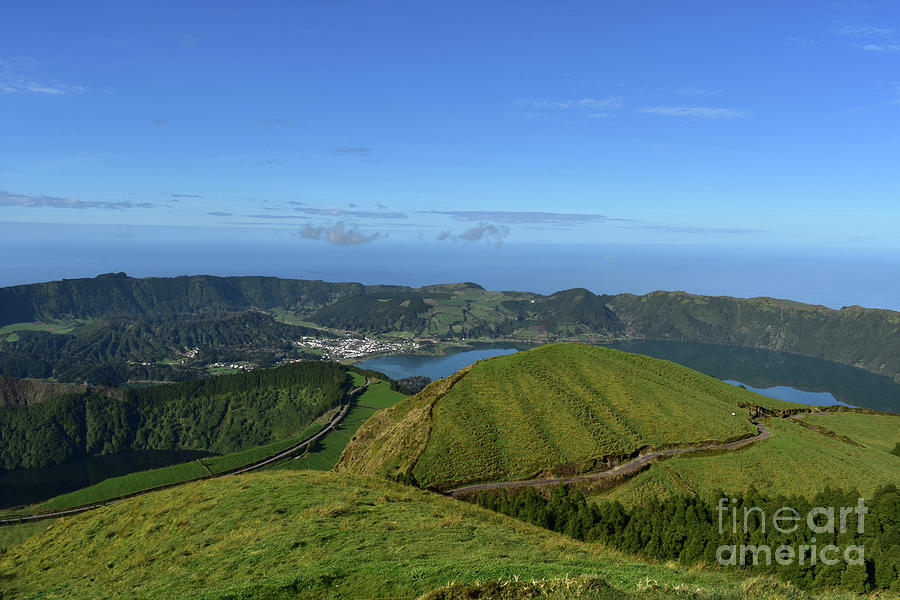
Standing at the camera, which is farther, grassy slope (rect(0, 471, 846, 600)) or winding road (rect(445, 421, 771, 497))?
winding road (rect(445, 421, 771, 497))

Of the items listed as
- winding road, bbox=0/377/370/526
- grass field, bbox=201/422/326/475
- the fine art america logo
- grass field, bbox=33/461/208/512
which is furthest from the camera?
grass field, bbox=201/422/326/475

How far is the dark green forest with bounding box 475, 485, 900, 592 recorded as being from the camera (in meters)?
33.0

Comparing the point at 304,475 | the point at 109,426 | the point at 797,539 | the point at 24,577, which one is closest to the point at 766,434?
the point at 797,539

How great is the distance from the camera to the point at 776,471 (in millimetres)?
62156

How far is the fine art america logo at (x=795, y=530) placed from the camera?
112 feet

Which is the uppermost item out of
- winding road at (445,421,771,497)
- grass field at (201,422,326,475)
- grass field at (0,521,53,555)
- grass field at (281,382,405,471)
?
winding road at (445,421,771,497)

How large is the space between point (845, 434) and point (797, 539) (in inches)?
2460

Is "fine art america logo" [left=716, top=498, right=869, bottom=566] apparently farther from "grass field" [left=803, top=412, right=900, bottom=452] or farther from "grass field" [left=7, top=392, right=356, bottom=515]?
"grass field" [left=7, top=392, right=356, bottom=515]

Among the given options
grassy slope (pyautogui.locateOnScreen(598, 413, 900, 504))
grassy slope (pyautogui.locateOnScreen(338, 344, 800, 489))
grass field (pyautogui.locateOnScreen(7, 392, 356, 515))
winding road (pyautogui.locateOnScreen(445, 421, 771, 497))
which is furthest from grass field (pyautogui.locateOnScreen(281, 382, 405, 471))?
grassy slope (pyautogui.locateOnScreen(598, 413, 900, 504))

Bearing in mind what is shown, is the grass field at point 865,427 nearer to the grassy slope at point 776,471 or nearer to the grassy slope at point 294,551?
the grassy slope at point 776,471

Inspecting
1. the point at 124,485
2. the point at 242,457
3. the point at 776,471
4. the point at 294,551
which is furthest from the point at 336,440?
→ the point at 294,551

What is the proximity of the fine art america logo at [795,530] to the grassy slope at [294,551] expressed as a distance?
1241cm

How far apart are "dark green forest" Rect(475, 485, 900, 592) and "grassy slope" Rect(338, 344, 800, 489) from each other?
15.6 metres

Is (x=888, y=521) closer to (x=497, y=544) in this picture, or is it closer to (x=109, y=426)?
(x=497, y=544)
